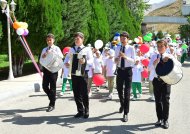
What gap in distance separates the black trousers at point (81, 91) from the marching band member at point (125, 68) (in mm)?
746

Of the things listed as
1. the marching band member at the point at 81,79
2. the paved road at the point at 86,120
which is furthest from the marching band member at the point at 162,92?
the marching band member at the point at 81,79

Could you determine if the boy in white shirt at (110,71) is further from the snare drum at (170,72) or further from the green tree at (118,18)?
the green tree at (118,18)

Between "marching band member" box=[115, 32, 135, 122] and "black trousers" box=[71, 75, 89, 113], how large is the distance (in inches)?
29.4

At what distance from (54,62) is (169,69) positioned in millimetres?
2891

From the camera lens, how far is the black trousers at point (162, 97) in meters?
7.18

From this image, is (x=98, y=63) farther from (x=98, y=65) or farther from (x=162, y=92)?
(x=162, y=92)

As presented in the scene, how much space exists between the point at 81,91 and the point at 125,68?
1.08 metres

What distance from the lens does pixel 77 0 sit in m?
18.9

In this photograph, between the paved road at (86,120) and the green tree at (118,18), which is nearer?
the paved road at (86,120)

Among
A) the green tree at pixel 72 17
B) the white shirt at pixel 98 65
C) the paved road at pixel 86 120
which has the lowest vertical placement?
the paved road at pixel 86 120

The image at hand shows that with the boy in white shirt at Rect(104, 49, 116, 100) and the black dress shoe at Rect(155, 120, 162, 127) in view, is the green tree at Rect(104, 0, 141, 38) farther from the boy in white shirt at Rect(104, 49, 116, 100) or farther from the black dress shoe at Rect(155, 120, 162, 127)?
the black dress shoe at Rect(155, 120, 162, 127)

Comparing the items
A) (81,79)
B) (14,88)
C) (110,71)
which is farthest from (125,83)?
(14,88)

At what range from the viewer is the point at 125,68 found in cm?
801

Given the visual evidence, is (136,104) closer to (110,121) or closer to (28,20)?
(110,121)
